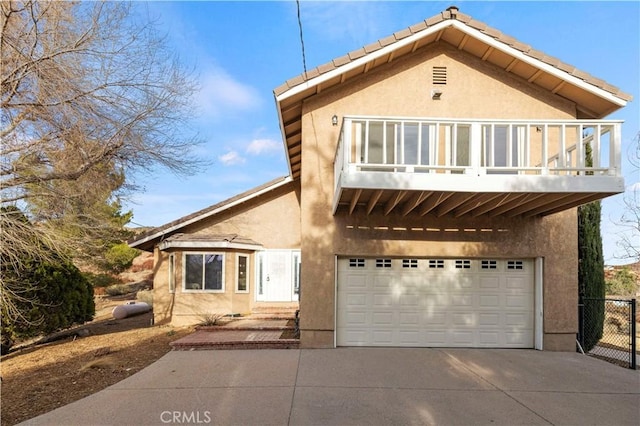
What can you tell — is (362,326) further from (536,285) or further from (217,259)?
(217,259)

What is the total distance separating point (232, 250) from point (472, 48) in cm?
922

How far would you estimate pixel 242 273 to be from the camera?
13.3 metres

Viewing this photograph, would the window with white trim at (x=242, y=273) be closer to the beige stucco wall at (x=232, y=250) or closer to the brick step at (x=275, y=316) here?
the beige stucco wall at (x=232, y=250)

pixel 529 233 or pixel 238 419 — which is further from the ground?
pixel 529 233

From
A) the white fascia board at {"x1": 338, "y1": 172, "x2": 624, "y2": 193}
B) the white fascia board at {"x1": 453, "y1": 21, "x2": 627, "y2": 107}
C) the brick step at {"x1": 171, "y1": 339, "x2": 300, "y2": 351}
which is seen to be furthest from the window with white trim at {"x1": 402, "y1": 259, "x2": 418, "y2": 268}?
the white fascia board at {"x1": 453, "y1": 21, "x2": 627, "y2": 107}

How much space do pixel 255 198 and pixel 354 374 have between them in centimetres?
848

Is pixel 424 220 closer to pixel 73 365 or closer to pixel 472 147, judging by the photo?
pixel 472 147

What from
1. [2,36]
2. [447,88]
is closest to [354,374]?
[447,88]

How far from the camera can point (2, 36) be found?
785 centimetres

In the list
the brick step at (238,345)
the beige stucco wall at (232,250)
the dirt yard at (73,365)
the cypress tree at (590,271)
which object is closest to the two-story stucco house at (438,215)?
the brick step at (238,345)

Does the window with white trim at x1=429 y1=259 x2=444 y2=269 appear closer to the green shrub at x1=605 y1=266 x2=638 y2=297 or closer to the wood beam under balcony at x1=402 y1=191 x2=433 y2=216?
the wood beam under balcony at x1=402 y1=191 x2=433 y2=216

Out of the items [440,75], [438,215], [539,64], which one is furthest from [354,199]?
[539,64]

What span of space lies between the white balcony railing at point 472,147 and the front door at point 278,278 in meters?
6.04

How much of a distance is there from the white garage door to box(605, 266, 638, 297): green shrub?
11.4 m
